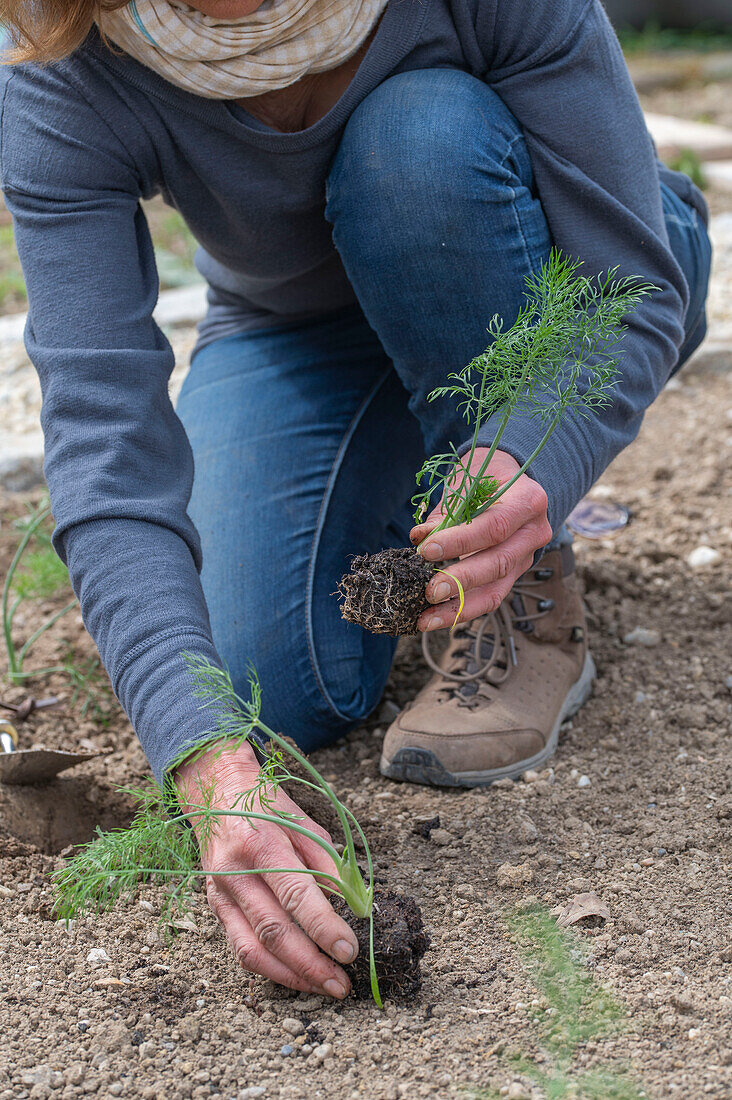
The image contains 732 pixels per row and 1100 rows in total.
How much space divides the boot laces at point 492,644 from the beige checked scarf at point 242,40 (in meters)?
0.98

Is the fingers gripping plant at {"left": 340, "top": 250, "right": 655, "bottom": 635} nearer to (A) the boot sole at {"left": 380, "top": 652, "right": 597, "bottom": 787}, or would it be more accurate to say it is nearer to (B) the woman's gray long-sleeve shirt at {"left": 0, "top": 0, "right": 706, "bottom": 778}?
(B) the woman's gray long-sleeve shirt at {"left": 0, "top": 0, "right": 706, "bottom": 778}

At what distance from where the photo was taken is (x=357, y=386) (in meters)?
2.20

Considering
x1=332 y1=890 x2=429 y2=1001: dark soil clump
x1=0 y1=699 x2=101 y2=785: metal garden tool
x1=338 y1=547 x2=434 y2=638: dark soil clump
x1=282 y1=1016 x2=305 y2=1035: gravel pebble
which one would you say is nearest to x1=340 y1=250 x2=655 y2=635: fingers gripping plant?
x1=338 y1=547 x2=434 y2=638: dark soil clump

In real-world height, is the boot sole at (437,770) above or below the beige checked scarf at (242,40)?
below

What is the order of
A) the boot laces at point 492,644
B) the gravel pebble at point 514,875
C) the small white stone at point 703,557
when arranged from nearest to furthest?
the gravel pebble at point 514,875
the boot laces at point 492,644
the small white stone at point 703,557

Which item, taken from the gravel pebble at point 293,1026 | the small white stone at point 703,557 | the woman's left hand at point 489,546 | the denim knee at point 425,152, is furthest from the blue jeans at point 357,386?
the gravel pebble at point 293,1026

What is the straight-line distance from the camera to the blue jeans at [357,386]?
1.65 metres

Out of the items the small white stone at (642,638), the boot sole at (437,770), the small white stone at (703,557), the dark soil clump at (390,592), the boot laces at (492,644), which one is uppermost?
the dark soil clump at (390,592)

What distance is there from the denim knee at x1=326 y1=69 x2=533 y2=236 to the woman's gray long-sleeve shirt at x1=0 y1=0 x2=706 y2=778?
0.18 ft

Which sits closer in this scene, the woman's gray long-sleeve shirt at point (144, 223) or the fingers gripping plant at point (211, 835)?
the fingers gripping plant at point (211, 835)

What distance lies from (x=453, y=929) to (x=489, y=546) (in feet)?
1.75

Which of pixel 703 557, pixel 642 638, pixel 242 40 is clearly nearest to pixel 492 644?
pixel 642 638

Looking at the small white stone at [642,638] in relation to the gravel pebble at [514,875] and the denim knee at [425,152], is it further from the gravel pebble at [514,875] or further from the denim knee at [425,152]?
the denim knee at [425,152]

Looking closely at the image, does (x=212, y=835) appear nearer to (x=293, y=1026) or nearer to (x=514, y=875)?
(x=293, y=1026)
